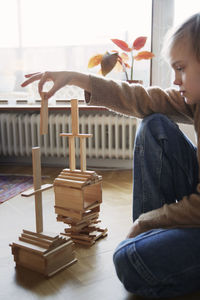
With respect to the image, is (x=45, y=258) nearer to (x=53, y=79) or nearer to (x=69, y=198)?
(x=69, y=198)

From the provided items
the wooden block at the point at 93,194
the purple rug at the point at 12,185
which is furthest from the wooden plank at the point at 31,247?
the purple rug at the point at 12,185

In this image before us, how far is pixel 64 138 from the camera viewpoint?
2949 mm

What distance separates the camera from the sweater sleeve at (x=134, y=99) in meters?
1.21

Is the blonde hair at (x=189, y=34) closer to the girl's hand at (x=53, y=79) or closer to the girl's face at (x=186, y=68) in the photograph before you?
the girl's face at (x=186, y=68)

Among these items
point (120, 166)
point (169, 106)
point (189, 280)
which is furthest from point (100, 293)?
point (120, 166)

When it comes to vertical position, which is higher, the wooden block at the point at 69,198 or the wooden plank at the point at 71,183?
the wooden plank at the point at 71,183

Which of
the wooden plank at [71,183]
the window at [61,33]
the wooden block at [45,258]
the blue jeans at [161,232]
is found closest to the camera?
the blue jeans at [161,232]

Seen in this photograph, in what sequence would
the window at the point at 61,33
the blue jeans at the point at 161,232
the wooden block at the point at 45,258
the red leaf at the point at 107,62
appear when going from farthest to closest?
the window at the point at 61,33 < the red leaf at the point at 107,62 < the wooden block at the point at 45,258 < the blue jeans at the point at 161,232

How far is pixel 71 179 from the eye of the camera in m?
1.36

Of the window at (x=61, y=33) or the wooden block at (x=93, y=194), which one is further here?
the window at (x=61, y=33)

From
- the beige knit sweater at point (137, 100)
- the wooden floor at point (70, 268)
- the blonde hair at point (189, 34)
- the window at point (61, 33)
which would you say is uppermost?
the window at point (61, 33)

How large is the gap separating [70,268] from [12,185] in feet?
4.26

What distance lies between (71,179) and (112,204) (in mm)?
644

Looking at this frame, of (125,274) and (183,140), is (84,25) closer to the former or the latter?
(183,140)
